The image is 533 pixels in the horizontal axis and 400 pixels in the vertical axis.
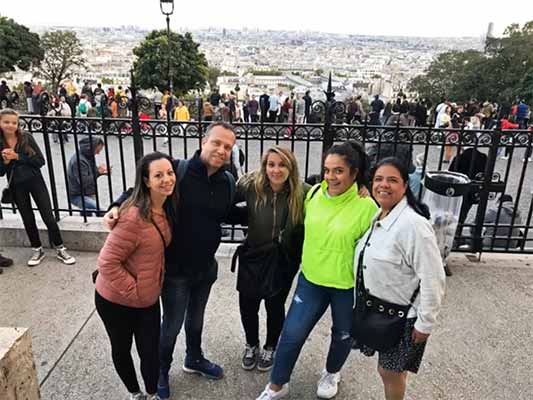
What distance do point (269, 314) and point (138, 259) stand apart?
106cm

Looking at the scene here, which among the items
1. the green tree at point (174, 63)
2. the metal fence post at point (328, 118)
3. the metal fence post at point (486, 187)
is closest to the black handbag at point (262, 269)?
the metal fence post at point (328, 118)

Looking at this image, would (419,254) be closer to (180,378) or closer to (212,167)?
(212,167)

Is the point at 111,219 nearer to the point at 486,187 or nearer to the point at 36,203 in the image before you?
the point at 36,203

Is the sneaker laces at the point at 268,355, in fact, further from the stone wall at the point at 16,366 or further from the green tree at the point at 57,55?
the green tree at the point at 57,55

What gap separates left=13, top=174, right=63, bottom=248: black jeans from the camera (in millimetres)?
4141

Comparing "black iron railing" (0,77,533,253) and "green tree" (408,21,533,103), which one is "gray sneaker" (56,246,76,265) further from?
"green tree" (408,21,533,103)

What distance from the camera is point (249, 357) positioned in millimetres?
3037

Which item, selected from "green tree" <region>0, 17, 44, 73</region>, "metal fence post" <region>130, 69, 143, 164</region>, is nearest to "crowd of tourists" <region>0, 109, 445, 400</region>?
"metal fence post" <region>130, 69, 143, 164</region>

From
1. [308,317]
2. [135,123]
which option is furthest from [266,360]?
[135,123]

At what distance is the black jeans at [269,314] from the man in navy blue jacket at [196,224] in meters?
0.36

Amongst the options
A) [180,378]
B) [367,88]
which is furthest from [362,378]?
A: [367,88]

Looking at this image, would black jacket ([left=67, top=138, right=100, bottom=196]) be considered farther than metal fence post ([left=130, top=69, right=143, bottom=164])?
Yes

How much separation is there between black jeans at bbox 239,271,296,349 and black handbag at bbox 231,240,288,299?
8 centimetres

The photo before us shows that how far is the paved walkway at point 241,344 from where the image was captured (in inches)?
113
